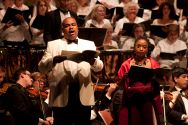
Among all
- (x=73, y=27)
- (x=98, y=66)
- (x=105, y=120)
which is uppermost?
(x=73, y=27)

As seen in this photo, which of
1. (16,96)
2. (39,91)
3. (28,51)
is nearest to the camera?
(16,96)

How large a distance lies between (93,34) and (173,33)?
1805mm

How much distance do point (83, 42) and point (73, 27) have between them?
0.19 meters

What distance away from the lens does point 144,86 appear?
491 cm

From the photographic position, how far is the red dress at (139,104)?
4.93 metres

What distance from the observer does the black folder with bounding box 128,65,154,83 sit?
4.81 meters

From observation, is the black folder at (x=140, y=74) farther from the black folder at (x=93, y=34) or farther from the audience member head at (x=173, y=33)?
the audience member head at (x=173, y=33)

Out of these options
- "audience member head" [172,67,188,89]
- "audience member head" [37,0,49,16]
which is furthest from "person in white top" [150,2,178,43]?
"audience member head" [172,67,188,89]

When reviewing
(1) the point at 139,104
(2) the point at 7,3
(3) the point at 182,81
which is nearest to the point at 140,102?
(1) the point at 139,104

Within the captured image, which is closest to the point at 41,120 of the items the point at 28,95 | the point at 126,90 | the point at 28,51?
the point at 28,95

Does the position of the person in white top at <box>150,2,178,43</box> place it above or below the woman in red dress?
above

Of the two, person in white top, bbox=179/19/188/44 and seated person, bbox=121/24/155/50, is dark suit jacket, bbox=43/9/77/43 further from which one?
person in white top, bbox=179/19/188/44

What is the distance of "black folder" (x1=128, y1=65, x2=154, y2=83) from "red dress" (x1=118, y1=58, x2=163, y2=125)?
0.04m

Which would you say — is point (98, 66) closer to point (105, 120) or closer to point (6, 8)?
point (105, 120)
